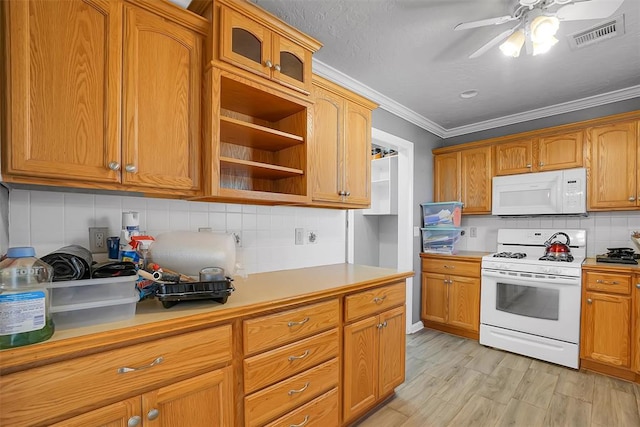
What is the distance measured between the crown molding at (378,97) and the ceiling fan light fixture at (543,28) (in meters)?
1.37

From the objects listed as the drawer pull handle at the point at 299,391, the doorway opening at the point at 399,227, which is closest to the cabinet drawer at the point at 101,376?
the drawer pull handle at the point at 299,391

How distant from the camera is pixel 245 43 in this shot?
152 centimetres

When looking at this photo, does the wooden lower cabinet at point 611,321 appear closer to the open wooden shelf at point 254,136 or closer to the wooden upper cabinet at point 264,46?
the open wooden shelf at point 254,136

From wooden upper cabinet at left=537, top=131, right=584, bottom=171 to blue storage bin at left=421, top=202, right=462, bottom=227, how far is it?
889 mm

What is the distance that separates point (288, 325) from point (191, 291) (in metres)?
0.47

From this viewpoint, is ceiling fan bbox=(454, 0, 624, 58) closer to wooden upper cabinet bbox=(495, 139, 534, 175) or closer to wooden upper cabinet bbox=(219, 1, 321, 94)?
wooden upper cabinet bbox=(219, 1, 321, 94)

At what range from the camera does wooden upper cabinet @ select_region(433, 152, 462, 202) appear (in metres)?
3.59

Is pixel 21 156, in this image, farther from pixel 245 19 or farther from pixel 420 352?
pixel 420 352

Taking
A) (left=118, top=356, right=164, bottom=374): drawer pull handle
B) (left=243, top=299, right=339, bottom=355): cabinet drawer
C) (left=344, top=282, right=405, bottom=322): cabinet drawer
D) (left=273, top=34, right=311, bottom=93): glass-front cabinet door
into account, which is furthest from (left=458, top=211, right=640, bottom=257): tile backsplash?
(left=118, top=356, right=164, bottom=374): drawer pull handle

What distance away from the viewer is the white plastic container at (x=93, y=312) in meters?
0.93

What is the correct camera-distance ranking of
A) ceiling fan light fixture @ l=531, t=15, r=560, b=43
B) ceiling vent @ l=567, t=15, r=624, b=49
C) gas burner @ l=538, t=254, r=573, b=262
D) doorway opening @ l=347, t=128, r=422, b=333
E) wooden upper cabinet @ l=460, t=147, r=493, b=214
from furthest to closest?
wooden upper cabinet @ l=460, t=147, r=493, b=214 → doorway opening @ l=347, t=128, r=422, b=333 → gas burner @ l=538, t=254, r=573, b=262 → ceiling vent @ l=567, t=15, r=624, b=49 → ceiling fan light fixture @ l=531, t=15, r=560, b=43

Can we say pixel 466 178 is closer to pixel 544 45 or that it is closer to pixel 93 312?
pixel 544 45

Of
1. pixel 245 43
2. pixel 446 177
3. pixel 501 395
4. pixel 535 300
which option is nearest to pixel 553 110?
pixel 446 177

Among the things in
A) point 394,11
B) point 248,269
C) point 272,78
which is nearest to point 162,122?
point 272,78
